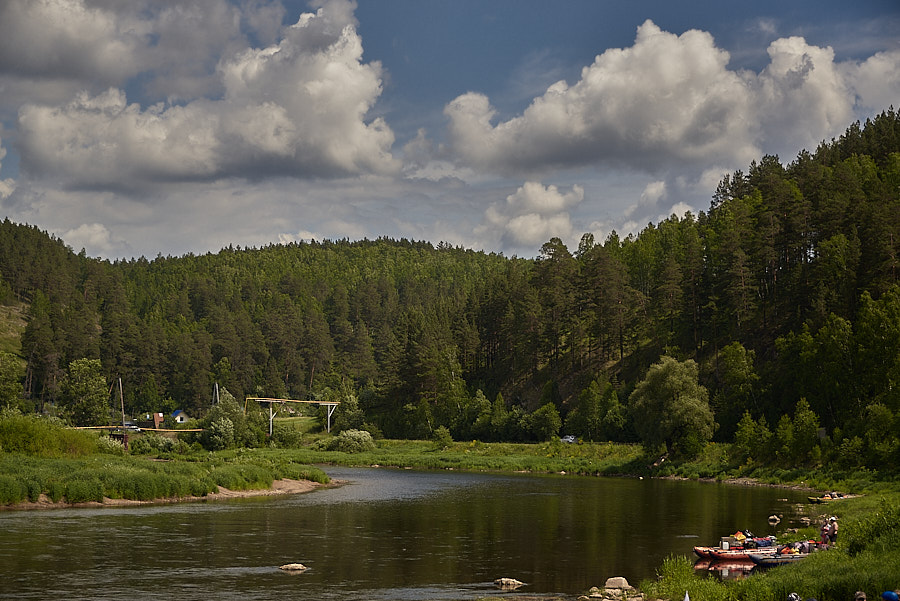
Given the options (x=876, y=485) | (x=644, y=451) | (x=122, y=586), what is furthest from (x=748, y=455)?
(x=122, y=586)

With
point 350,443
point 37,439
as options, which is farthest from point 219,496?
point 350,443

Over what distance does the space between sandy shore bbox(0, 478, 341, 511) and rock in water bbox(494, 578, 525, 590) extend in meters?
34.9

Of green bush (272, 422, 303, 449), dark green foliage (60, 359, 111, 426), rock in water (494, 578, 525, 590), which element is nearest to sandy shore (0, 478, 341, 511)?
rock in water (494, 578, 525, 590)

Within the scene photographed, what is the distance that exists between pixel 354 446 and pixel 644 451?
4676cm

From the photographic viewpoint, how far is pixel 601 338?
139000 mm

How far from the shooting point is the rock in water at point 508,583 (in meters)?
34.2

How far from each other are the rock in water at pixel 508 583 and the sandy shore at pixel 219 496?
115 ft

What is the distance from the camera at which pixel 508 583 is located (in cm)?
3456

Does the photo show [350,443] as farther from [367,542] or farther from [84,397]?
[367,542]

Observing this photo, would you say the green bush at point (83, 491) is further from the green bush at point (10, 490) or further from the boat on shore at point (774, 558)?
the boat on shore at point (774, 558)

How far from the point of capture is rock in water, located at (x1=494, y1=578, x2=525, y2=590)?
34188 mm

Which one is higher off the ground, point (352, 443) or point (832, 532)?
point (832, 532)

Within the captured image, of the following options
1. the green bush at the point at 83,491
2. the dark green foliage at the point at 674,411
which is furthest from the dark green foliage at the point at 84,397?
the dark green foliage at the point at 674,411

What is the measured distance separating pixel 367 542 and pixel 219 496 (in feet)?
82.0
